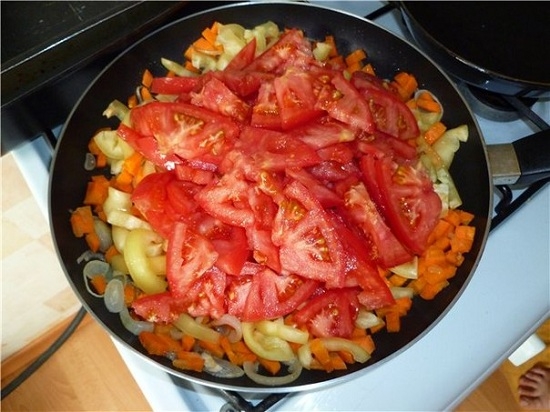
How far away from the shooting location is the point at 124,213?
103cm

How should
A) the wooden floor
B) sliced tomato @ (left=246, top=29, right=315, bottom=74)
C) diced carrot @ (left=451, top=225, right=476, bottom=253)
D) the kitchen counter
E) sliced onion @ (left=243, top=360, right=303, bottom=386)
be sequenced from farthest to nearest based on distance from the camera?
the wooden floor, the kitchen counter, sliced tomato @ (left=246, top=29, right=315, bottom=74), diced carrot @ (left=451, top=225, right=476, bottom=253), sliced onion @ (left=243, top=360, right=303, bottom=386)

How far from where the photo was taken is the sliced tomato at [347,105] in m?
1.04

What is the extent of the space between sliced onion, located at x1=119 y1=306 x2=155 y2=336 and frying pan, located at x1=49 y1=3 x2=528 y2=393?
0.04 ft

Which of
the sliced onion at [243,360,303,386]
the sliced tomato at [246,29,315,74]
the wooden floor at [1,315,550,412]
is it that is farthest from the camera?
the wooden floor at [1,315,550,412]

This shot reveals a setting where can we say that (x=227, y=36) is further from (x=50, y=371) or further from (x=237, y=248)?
(x=50, y=371)

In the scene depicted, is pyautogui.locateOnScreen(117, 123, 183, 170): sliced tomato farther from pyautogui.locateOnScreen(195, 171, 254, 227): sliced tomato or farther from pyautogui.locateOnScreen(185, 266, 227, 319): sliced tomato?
pyautogui.locateOnScreen(185, 266, 227, 319): sliced tomato

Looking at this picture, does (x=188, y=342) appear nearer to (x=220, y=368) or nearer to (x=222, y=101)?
(x=220, y=368)

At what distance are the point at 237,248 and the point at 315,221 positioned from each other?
0.13 meters

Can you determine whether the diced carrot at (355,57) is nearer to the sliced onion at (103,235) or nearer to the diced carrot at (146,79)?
the diced carrot at (146,79)

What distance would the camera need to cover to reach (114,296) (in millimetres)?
975

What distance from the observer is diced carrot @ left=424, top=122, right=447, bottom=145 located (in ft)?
3.69

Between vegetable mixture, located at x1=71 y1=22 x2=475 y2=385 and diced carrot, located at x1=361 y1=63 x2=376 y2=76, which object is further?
diced carrot, located at x1=361 y1=63 x2=376 y2=76

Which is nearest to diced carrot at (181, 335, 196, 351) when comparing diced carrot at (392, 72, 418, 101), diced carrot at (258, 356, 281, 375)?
diced carrot at (258, 356, 281, 375)

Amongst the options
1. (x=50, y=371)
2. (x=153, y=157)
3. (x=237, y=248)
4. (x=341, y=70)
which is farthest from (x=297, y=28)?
(x=50, y=371)
